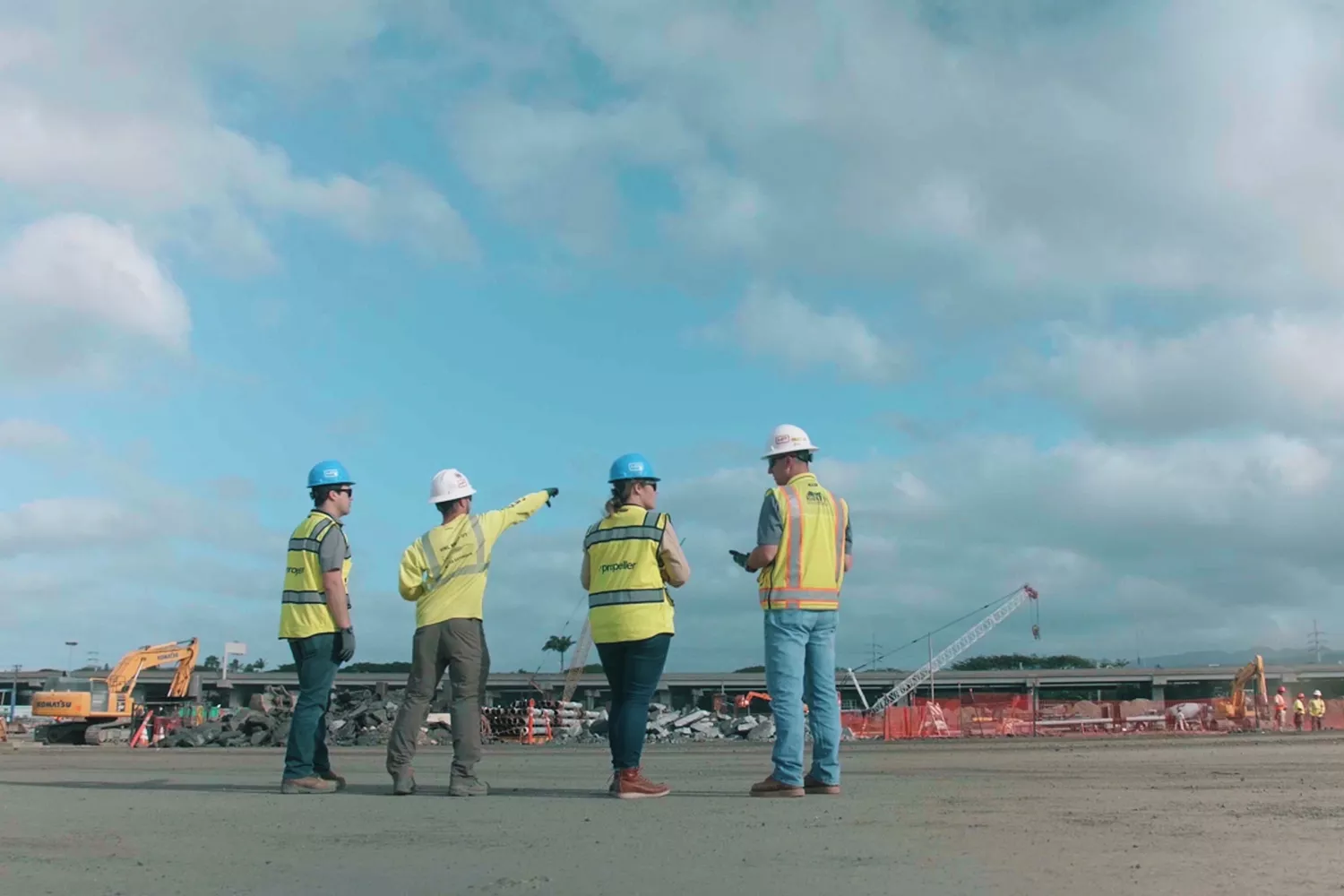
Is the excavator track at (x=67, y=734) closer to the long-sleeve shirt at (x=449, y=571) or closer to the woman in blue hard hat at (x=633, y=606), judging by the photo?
the long-sleeve shirt at (x=449, y=571)

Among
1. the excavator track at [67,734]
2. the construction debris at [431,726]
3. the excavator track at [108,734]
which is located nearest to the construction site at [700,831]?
the construction debris at [431,726]

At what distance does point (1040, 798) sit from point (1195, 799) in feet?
2.55

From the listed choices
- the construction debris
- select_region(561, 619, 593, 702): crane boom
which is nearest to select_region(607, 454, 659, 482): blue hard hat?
the construction debris

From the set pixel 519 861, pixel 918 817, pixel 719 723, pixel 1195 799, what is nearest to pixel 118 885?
pixel 519 861

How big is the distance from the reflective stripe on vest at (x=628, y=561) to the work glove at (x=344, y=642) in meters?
1.85

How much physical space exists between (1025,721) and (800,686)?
A: 35521 millimetres

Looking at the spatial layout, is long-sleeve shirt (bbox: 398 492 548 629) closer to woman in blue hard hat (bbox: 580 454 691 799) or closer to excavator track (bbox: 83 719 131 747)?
woman in blue hard hat (bbox: 580 454 691 799)

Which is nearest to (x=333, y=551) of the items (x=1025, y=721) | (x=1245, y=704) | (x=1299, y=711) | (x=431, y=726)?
(x=431, y=726)

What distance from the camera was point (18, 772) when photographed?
1238 centimetres

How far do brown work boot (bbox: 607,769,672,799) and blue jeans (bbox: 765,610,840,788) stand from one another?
0.78m

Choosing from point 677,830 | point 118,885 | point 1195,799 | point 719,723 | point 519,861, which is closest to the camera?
point 118,885

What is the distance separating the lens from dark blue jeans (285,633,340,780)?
7.88 meters

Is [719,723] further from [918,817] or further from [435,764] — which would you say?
[918,817]

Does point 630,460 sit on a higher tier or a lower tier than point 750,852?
higher
